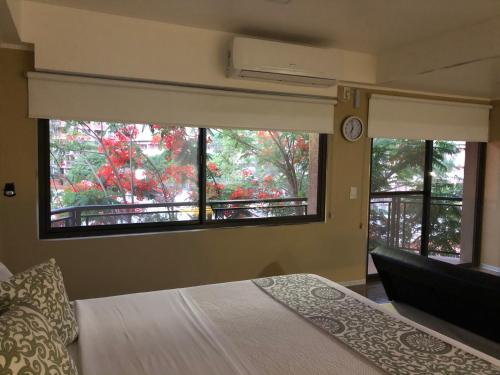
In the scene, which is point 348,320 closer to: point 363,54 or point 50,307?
point 50,307

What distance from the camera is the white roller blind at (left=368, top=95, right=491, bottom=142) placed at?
4.10 metres

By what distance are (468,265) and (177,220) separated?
3.98 m

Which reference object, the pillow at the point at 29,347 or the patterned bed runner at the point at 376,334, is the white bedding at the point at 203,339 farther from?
the pillow at the point at 29,347

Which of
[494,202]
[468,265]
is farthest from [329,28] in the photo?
[468,265]

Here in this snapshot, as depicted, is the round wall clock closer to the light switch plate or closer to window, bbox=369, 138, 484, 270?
window, bbox=369, 138, 484, 270

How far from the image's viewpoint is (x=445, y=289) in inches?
91.5

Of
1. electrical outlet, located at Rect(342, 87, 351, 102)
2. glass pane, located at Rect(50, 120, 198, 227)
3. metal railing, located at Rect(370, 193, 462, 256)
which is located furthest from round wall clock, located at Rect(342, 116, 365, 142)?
glass pane, located at Rect(50, 120, 198, 227)

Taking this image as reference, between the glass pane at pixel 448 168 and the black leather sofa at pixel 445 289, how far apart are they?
8.12ft

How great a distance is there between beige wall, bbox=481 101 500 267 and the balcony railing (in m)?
2.72

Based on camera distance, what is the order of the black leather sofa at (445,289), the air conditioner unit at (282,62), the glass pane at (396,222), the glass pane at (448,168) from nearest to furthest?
the black leather sofa at (445,289)
the air conditioner unit at (282,62)
the glass pane at (396,222)
the glass pane at (448,168)

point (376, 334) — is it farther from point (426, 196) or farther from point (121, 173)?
point (426, 196)

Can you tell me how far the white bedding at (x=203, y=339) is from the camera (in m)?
1.44

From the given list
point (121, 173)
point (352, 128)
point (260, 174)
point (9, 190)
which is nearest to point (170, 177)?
point (121, 173)

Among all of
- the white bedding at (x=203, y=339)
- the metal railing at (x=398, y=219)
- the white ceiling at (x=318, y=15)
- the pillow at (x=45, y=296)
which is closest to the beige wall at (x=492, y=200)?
the metal railing at (x=398, y=219)
